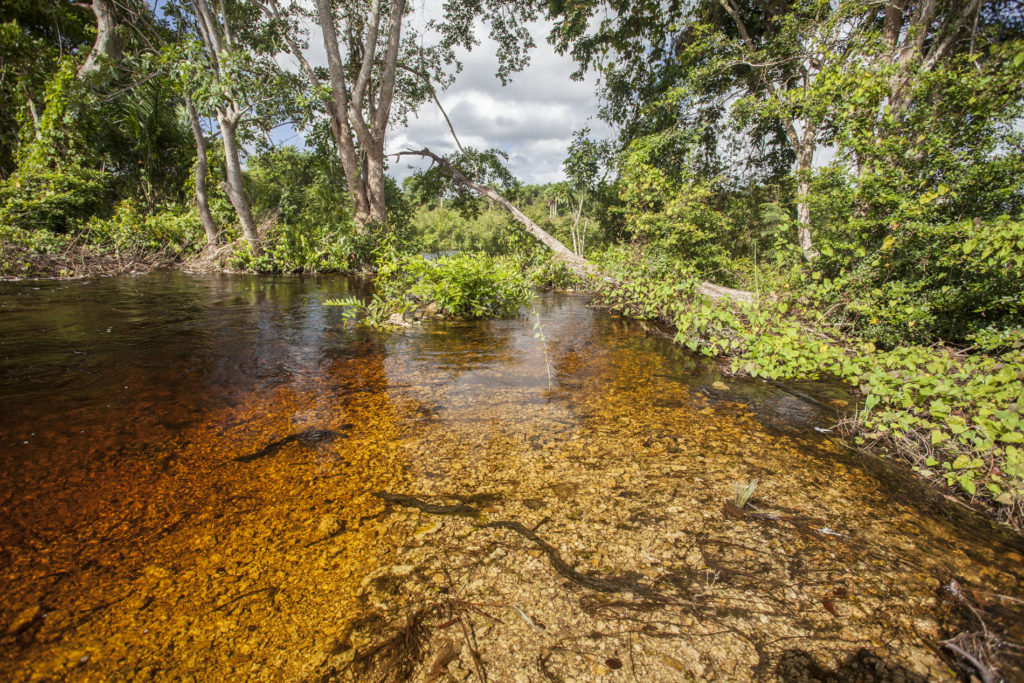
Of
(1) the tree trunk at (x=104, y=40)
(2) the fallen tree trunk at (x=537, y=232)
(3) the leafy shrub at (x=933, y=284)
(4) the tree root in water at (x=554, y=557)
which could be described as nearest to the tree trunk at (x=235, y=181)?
(1) the tree trunk at (x=104, y=40)

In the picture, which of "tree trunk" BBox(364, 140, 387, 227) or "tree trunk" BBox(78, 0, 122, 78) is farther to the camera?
"tree trunk" BBox(364, 140, 387, 227)

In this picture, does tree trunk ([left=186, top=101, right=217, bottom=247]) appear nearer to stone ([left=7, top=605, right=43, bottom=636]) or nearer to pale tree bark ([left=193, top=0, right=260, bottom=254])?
pale tree bark ([left=193, top=0, right=260, bottom=254])

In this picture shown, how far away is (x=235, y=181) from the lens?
1173cm

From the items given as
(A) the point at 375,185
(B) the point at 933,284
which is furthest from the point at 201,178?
(B) the point at 933,284

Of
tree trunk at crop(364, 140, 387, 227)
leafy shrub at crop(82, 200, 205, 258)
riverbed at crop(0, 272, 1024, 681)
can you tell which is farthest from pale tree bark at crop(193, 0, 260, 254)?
riverbed at crop(0, 272, 1024, 681)

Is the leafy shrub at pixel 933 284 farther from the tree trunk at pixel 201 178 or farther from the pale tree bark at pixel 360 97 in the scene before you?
the tree trunk at pixel 201 178

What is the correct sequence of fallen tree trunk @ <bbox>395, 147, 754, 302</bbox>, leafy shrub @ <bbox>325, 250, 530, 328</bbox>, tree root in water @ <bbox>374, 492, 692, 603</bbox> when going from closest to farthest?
tree root in water @ <bbox>374, 492, 692, 603</bbox> < leafy shrub @ <bbox>325, 250, 530, 328</bbox> < fallen tree trunk @ <bbox>395, 147, 754, 302</bbox>

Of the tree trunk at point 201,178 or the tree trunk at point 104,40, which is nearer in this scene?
the tree trunk at point 201,178

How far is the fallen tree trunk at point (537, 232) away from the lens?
27.5ft

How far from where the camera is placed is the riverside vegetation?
4.13 metres

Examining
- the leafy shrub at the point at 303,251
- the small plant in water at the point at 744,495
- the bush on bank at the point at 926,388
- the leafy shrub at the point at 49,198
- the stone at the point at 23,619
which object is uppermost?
the leafy shrub at the point at 49,198

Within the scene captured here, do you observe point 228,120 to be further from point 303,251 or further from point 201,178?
point 303,251

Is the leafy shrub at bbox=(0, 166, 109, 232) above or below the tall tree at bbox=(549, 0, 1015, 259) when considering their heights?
below

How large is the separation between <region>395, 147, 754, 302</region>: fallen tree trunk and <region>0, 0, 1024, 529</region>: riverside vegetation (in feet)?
0.77
